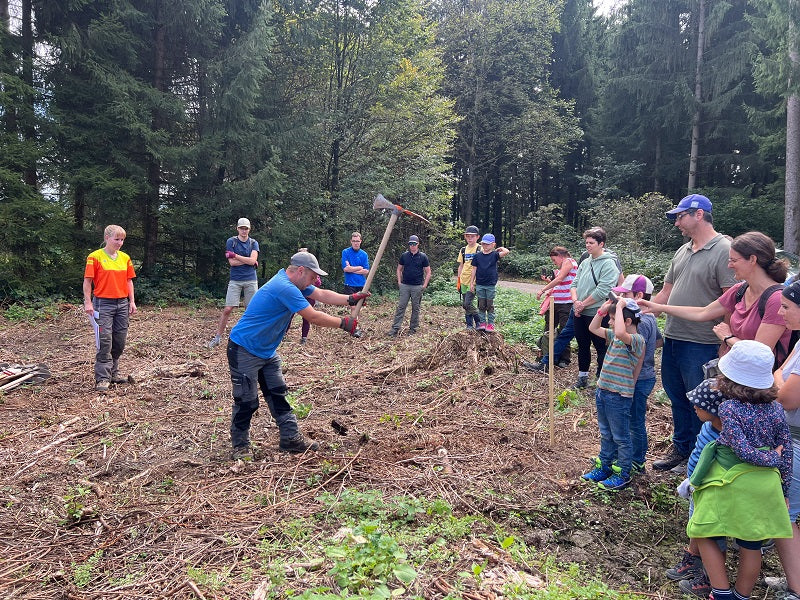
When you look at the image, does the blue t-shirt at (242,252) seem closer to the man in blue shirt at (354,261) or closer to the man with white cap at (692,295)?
the man in blue shirt at (354,261)

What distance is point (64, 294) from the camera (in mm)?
13102

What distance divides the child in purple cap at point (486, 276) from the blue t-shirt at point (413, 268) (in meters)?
1.33

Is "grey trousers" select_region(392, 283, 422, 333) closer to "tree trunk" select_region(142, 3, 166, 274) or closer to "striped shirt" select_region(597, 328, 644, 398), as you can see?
"striped shirt" select_region(597, 328, 644, 398)

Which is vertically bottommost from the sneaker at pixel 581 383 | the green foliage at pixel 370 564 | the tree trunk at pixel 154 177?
the green foliage at pixel 370 564

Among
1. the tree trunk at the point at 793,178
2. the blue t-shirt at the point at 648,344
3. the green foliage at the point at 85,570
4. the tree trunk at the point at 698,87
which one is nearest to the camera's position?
the green foliage at the point at 85,570

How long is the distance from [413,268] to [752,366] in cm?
806

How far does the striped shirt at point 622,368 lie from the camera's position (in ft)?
14.3

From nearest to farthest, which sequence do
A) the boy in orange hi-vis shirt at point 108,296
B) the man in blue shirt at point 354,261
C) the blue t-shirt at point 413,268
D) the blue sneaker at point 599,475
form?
the blue sneaker at point 599,475 → the boy in orange hi-vis shirt at point 108,296 → the man in blue shirt at point 354,261 → the blue t-shirt at point 413,268

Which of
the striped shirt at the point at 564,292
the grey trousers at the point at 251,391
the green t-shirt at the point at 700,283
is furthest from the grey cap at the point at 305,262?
the striped shirt at the point at 564,292

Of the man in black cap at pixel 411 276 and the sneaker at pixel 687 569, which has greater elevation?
the man in black cap at pixel 411 276

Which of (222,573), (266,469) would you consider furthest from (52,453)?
(222,573)

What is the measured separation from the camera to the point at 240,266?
9.45m

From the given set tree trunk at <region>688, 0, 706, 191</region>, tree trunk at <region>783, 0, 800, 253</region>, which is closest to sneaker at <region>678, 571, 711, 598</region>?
tree trunk at <region>783, 0, 800, 253</region>

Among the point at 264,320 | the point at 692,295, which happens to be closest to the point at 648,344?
the point at 692,295
